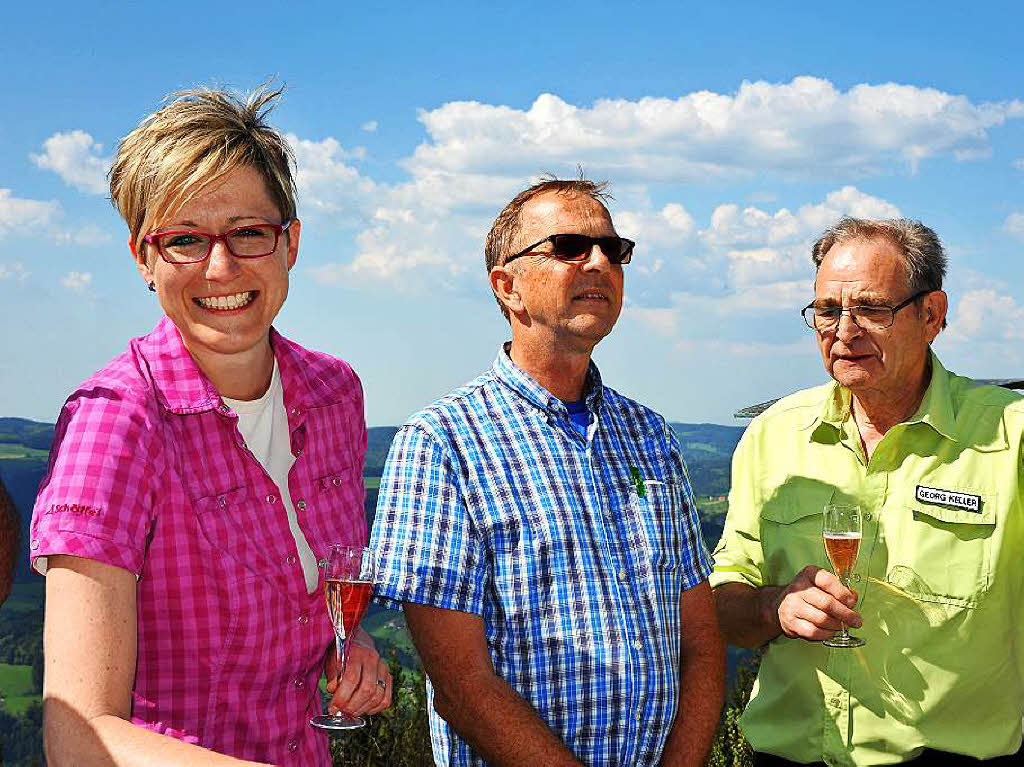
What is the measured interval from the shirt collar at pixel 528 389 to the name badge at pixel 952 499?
1.39 meters

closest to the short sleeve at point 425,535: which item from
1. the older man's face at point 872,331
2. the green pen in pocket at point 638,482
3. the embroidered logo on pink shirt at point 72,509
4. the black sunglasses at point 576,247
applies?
the green pen in pocket at point 638,482

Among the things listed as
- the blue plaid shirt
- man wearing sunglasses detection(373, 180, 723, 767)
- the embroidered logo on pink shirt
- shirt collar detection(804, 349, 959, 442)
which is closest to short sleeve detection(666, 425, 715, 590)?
man wearing sunglasses detection(373, 180, 723, 767)

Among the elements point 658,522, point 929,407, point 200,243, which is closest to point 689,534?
point 658,522

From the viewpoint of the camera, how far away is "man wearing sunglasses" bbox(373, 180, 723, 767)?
3477 millimetres

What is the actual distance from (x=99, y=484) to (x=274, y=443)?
812 mm

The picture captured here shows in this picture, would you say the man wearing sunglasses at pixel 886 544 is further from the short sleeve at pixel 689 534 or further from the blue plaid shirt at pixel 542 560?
the blue plaid shirt at pixel 542 560

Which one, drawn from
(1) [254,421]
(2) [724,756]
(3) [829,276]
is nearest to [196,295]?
(1) [254,421]

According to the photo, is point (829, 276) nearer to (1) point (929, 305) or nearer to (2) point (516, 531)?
(1) point (929, 305)

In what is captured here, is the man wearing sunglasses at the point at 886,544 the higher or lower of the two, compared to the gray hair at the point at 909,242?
lower

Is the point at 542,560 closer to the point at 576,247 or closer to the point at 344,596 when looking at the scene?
the point at 344,596

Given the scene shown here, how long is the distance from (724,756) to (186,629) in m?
6.41

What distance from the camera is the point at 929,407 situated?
438 centimetres

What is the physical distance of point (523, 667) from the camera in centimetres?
352

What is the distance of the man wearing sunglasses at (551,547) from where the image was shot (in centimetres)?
348
